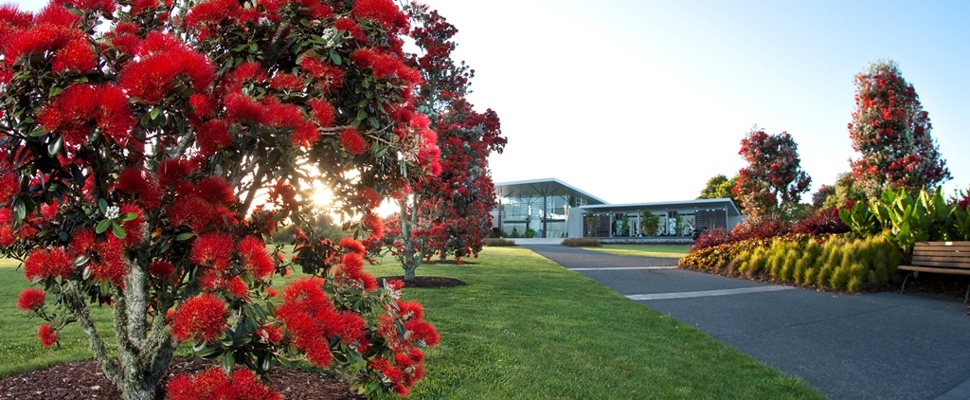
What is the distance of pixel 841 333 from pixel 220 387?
6.26 metres

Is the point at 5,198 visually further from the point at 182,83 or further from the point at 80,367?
the point at 80,367

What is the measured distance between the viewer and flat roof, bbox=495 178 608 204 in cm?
4216

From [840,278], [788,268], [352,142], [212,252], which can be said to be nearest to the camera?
[212,252]

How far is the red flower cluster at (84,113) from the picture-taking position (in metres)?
1.43

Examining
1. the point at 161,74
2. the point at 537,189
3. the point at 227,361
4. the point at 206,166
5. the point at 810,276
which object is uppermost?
the point at 537,189

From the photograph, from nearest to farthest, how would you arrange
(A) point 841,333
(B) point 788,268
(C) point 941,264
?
1. (A) point 841,333
2. (C) point 941,264
3. (B) point 788,268

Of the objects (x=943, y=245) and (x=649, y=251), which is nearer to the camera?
(x=943, y=245)

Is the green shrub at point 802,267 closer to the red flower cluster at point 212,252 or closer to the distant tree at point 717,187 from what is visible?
the red flower cluster at point 212,252

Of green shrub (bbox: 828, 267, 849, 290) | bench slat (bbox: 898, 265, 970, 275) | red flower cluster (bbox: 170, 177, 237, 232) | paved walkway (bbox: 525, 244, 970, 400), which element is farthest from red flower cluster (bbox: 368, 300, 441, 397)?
green shrub (bbox: 828, 267, 849, 290)

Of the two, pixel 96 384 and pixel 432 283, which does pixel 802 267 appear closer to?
pixel 432 283

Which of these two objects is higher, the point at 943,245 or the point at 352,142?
the point at 352,142

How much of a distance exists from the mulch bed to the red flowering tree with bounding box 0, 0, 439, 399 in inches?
11.4

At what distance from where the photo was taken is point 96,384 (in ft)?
9.25

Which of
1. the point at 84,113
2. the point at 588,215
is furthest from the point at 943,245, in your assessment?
the point at 588,215
